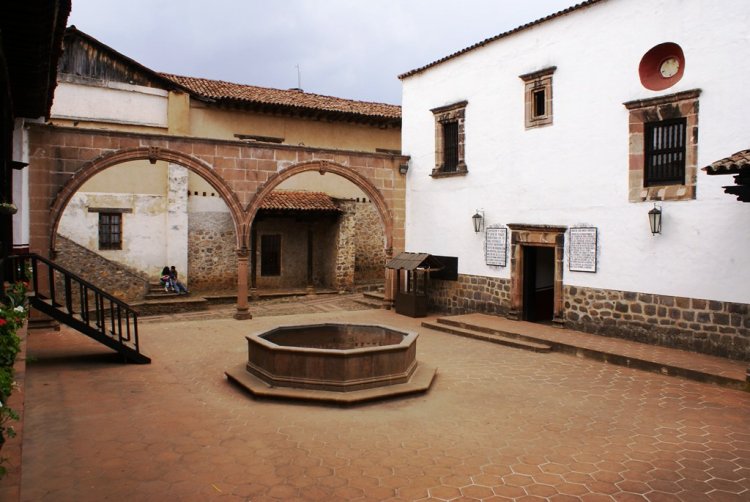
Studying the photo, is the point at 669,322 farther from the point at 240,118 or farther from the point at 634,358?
the point at 240,118

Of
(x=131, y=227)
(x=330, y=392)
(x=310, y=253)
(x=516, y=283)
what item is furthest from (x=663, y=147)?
(x=131, y=227)

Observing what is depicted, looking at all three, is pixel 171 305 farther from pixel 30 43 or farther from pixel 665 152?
pixel 665 152

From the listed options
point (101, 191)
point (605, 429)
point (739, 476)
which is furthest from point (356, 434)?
point (101, 191)

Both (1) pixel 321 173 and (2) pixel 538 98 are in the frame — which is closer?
(2) pixel 538 98

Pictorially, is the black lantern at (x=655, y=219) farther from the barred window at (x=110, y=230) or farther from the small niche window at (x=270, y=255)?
the barred window at (x=110, y=230)

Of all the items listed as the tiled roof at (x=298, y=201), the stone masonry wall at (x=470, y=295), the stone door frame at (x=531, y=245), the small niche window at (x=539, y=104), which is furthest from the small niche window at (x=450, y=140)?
the tiled roof at (x=298, y=201)

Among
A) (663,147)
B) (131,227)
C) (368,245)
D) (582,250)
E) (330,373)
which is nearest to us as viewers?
(330,373)

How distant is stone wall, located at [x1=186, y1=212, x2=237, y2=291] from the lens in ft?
63.1

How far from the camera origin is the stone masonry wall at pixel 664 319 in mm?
8945

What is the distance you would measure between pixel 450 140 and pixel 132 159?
A: 7.85m

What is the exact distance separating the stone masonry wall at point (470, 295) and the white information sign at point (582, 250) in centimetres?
189

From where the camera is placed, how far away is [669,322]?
978 cm

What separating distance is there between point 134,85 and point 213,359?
12301 millimetres

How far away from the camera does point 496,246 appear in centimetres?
1316
